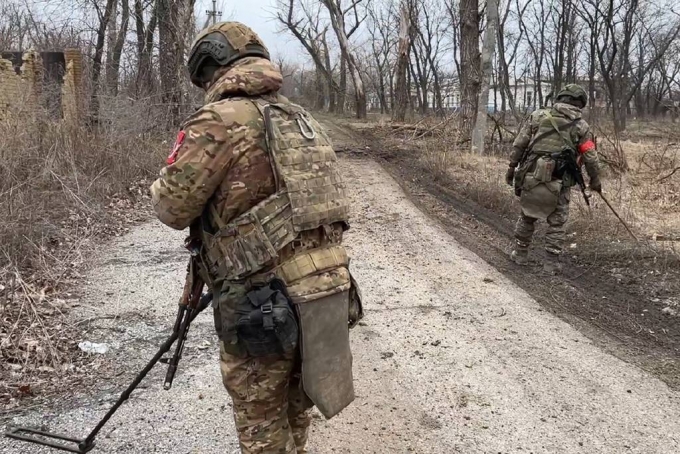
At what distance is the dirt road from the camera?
10.4ft

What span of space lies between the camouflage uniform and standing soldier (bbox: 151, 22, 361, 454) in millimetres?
4711

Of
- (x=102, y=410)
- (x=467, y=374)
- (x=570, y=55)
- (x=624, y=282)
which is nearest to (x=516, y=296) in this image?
(x=624, y=282)

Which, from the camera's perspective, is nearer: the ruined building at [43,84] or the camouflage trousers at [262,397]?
the camouflage trousers at [262,397]

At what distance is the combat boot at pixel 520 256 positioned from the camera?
258 inches

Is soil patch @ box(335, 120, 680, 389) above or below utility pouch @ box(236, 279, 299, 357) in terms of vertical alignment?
below

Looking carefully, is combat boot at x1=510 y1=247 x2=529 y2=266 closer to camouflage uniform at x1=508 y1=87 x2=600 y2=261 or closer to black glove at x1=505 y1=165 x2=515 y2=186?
camouflage uniform at x1=508 y1=87 x2=600 y2=261

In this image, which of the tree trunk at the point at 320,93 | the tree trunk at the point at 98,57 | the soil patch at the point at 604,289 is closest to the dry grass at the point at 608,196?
the soil patch at the point at 604,289

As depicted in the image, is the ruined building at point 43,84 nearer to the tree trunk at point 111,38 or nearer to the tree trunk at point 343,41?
the tree trunk at point 111,38

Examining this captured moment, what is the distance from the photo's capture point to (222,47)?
226 centimetres

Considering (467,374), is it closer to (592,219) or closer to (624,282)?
(624,282)

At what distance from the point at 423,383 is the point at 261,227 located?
2143 mm

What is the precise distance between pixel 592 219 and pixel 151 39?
1242 centimetres

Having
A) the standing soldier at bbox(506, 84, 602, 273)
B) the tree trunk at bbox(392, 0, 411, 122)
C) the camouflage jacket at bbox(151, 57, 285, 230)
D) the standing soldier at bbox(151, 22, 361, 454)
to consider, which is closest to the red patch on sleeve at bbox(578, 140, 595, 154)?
the standing soldier at bbox(506, 84, 602, 273)

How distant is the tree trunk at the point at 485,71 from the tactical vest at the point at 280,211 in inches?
477
